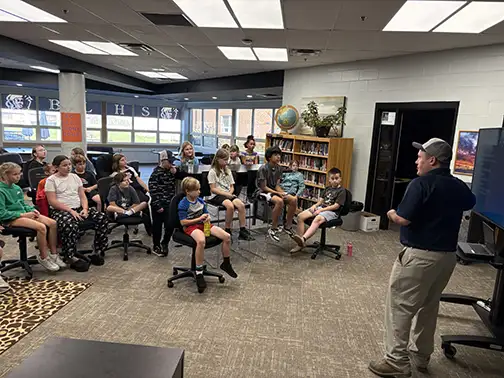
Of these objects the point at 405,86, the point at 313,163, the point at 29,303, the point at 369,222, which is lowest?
the point at 29,303

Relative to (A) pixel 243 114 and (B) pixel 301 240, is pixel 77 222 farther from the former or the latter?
(A) pixel 243 114

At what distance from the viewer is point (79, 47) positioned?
644cm

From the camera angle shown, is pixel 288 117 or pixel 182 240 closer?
pixel 182 240

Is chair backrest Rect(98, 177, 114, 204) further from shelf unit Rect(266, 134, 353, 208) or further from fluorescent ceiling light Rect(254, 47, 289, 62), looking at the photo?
shelf unit Rect(266, 134, 353, 208)

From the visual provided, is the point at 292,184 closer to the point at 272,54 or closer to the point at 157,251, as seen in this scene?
the point at 157,251

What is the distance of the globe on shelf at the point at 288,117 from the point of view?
7.21 m

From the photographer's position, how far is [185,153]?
5234 mm

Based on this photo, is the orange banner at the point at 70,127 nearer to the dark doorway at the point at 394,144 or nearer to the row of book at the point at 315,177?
the row of book at the point at 315,177

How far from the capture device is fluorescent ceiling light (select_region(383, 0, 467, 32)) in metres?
3.46

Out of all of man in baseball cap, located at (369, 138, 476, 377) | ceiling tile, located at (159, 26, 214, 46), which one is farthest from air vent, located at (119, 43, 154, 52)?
man in baseball cap, located at (369, 138, 476, 377)

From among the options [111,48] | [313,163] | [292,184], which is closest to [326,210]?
[292,184]

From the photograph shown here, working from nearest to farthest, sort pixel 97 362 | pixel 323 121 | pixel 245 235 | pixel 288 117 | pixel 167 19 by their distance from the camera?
pixel 97 362 < pixel 167 19 < pixel 245 235 < pixel 323 121 < pixel 288 117

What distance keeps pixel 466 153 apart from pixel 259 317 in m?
4.00

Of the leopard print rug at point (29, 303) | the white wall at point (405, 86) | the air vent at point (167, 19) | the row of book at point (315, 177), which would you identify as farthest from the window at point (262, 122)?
the leopard print rug at point (29, 303)
